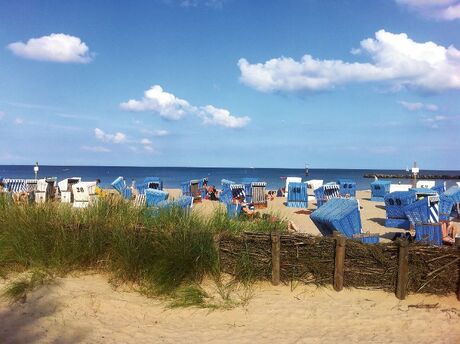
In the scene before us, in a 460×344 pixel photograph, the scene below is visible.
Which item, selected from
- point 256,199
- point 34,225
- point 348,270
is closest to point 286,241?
point 348,270

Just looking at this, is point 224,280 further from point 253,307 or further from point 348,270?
point 348,270

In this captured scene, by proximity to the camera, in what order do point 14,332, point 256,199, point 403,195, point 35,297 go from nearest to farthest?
1. point 14,332
2. point 35,297
3. point 403,195
4. point 256,199

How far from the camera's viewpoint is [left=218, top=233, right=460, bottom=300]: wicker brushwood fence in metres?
6.17

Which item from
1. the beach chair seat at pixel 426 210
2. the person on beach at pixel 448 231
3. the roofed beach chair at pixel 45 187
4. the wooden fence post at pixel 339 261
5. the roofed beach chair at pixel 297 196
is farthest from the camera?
the roofed beach chair at pixel 297 196

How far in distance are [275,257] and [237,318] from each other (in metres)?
1.17

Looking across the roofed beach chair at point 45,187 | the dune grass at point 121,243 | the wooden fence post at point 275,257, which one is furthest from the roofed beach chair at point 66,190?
the wooden fence post at point 275,257

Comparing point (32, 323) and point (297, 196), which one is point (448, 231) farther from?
point (297, 196)

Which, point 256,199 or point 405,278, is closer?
point 405,278

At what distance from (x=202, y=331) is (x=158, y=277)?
1344mm

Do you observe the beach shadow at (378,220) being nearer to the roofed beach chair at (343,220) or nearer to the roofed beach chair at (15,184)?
the roofed beach chair at (343,220)

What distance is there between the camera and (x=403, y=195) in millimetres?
13547

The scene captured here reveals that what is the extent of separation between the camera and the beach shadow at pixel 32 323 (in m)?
4.95

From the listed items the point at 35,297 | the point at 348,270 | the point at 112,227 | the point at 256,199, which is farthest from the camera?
the point at 256,199

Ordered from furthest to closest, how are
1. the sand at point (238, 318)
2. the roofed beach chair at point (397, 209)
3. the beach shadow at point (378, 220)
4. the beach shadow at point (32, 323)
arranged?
the beach shadow at point (378, 220) → the roofed beach chair at point (397, 209) → the sand at point (238, 318) → the beach shadow at point (32, 323)
